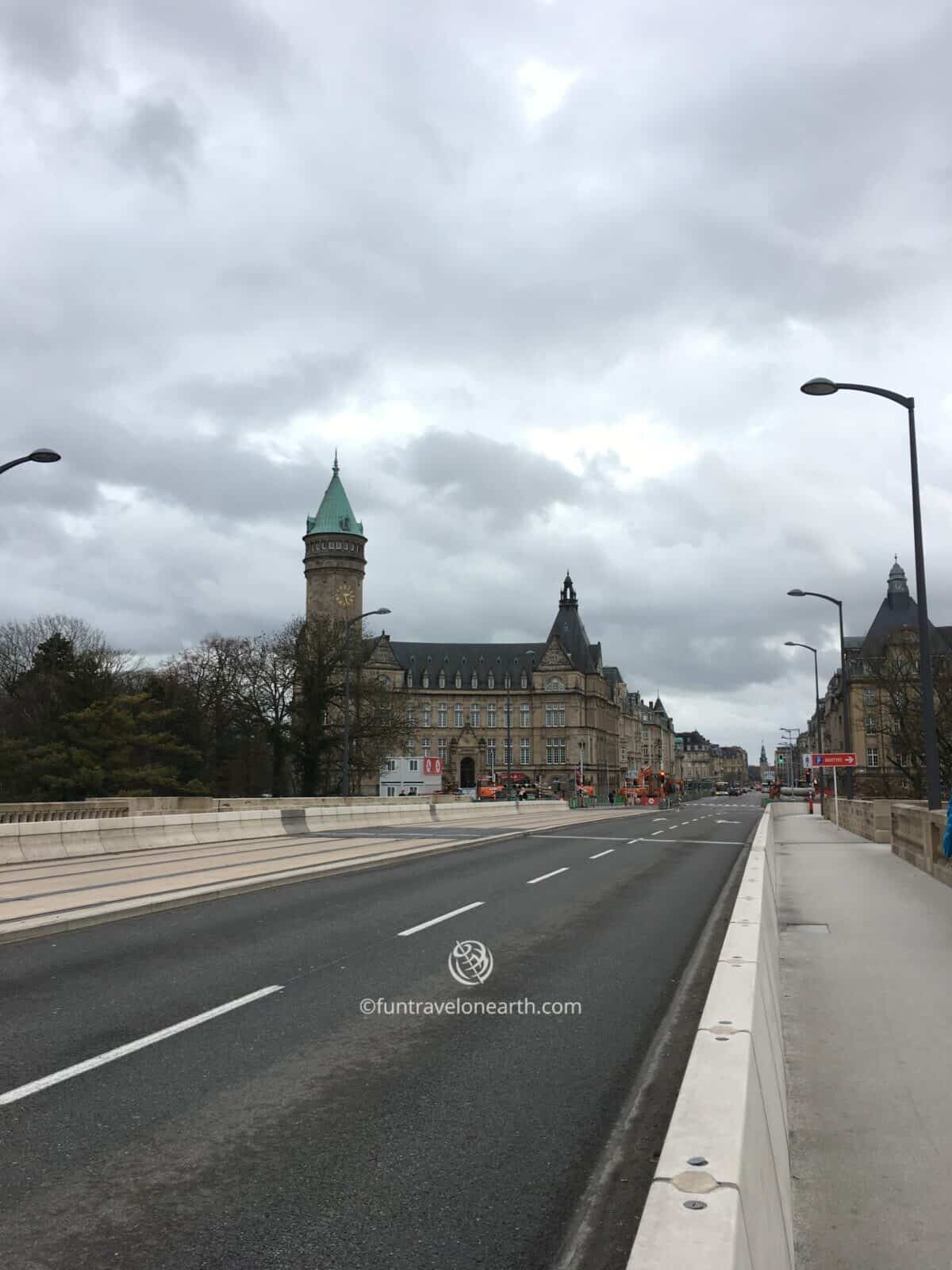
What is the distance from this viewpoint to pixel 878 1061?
652 cm

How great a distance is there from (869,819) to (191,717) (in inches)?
2094

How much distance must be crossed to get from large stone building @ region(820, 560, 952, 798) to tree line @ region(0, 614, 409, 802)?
100 ft

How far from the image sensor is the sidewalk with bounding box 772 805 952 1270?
4160 mm

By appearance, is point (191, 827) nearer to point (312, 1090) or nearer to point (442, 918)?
point (442, 918)

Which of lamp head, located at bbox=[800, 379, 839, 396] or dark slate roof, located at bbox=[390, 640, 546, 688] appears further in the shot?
dark slate roof, located at bbox=[390, 640, 546, 688]

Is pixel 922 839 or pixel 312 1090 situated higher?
pixel 922 839

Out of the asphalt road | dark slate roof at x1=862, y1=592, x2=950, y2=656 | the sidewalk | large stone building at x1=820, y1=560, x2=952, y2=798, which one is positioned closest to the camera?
the asphalt road

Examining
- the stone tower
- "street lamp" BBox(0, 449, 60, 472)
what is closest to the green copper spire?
the stone tower

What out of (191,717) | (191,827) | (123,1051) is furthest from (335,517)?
(123,1051)

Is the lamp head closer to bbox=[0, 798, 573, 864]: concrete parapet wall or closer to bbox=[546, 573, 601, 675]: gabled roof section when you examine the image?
bbox=[0, 798, 573, 864]: concrete parapet wall

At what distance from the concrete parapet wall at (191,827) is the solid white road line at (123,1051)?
518 inches

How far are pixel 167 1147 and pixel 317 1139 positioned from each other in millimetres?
715

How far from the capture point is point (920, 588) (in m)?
19.5

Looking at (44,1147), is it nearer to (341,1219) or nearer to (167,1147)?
(167,1147)
